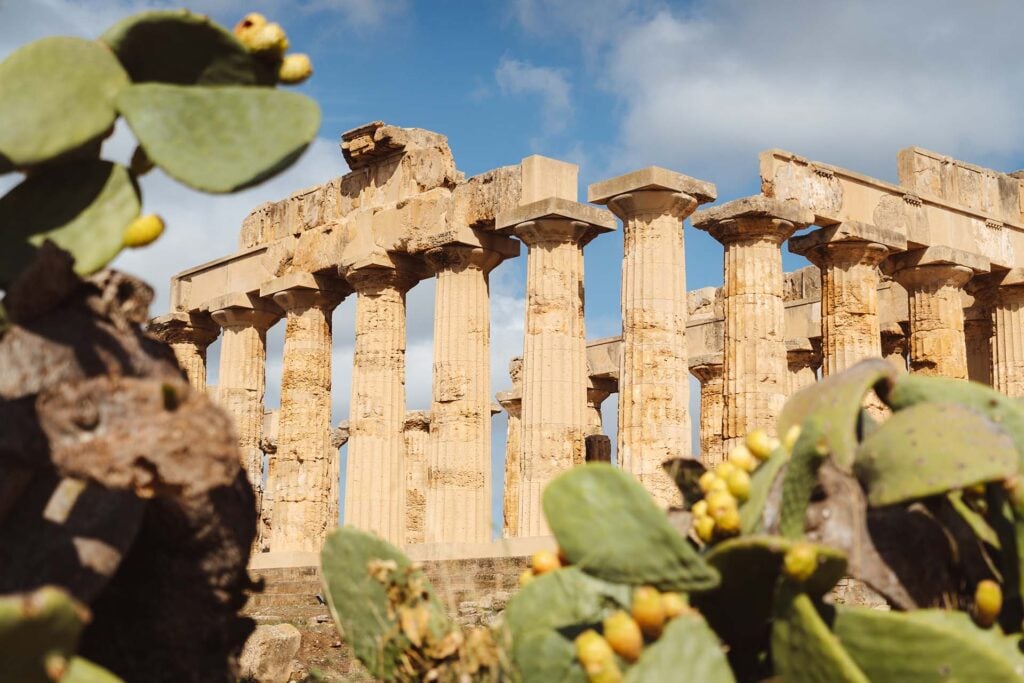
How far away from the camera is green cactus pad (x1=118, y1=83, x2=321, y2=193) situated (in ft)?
8.53

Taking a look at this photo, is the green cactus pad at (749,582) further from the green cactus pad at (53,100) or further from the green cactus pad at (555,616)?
the green cactus pad at (53,100)

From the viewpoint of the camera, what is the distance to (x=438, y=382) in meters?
19.7

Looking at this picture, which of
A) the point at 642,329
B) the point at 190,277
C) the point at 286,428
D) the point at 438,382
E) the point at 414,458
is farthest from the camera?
the point at 414,458

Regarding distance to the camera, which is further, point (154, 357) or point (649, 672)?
point (154, 357)

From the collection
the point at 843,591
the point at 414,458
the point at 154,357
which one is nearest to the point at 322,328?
the point at 414,458

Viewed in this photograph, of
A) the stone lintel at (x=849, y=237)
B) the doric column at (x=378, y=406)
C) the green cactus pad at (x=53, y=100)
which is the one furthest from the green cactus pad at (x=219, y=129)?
the doric column at (x=378, y=406)

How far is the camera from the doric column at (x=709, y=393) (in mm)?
26422

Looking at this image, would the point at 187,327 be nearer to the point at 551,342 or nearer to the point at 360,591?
the point at 551,342

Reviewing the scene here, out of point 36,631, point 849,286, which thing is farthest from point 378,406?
point 36,631

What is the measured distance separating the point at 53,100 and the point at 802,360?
2487 centimetres

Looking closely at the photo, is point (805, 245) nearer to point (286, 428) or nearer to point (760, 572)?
point (286, 428)

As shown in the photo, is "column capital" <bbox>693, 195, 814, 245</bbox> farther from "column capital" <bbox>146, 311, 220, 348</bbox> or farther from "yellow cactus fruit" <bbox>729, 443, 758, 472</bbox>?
"yellow cactus fruit" <bbox>729, 443, 758, 472</bbox>

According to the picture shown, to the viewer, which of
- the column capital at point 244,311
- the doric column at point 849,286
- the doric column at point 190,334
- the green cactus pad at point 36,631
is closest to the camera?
the green cactus pad at point 36,631

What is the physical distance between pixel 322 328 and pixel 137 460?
Result: 20.6m
